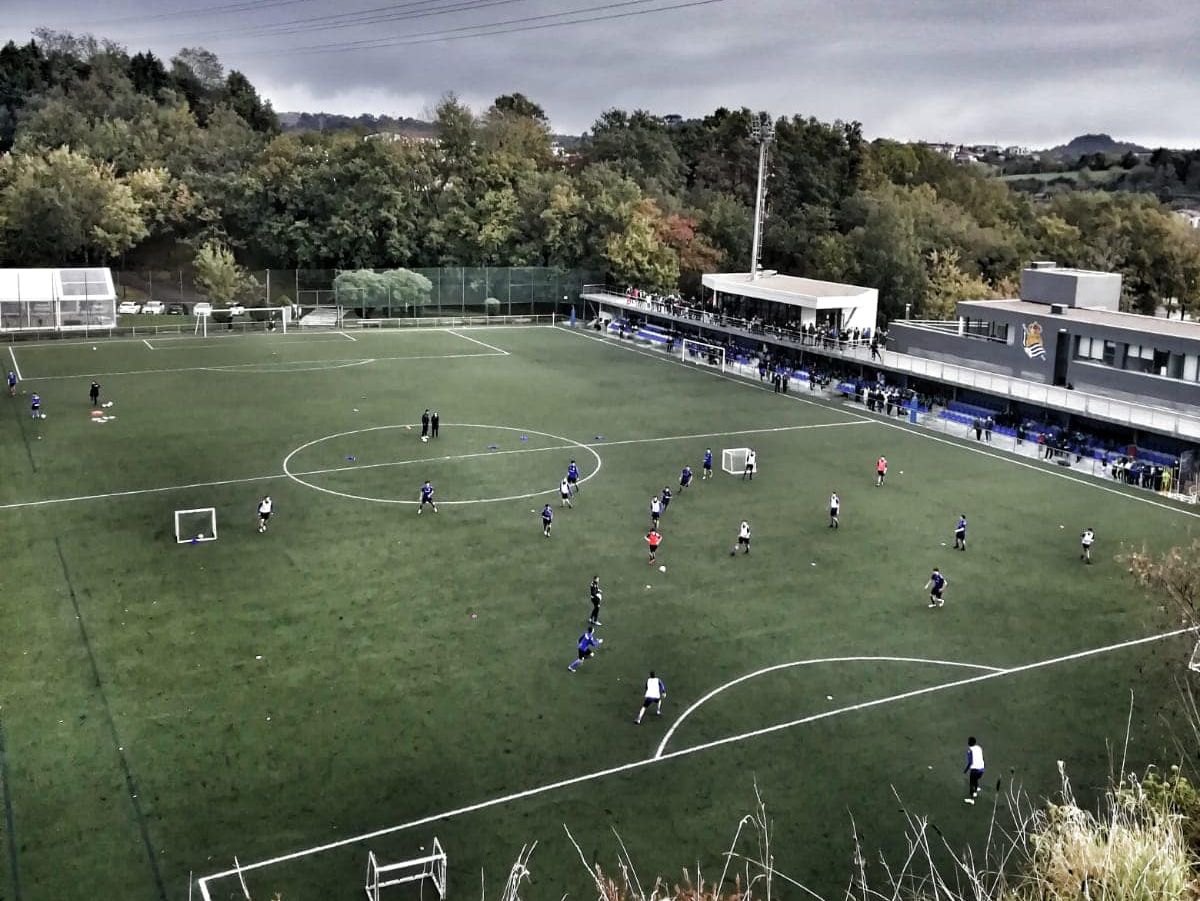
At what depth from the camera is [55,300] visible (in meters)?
57.5

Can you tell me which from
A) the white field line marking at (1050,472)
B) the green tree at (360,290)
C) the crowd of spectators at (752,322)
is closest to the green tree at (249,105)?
the green tree at (360,290)

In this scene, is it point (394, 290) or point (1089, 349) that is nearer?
point (1089, 349)

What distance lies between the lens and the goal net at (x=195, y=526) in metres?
26.2

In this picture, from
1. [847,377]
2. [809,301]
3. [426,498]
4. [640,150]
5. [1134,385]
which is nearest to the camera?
[426,498]

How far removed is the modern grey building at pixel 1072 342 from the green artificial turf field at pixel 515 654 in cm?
791

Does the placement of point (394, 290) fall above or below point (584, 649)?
above

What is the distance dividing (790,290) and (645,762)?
42869mm

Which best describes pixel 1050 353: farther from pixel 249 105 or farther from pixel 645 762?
pixel 249 105

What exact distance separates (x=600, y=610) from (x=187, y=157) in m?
72.9

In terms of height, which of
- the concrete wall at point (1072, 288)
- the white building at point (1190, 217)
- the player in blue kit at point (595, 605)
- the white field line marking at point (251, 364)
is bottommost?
the player in blue kit at point (595, 605)

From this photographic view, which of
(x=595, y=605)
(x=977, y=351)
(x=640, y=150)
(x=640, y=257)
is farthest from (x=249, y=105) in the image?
(x=595, y=605)

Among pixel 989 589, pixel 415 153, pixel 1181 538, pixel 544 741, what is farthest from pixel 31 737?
pixel 415 153

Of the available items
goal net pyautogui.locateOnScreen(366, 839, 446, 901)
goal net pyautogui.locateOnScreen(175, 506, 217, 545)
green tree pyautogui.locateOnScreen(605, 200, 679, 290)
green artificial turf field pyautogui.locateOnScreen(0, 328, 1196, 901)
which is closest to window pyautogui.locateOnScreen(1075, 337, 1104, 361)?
green artificial turf field pyautogui.locateOnScreen(0, 328, 1196, 901)

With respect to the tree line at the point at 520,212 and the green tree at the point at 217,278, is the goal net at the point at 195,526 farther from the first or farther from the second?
the tree line at the point at 520,212
